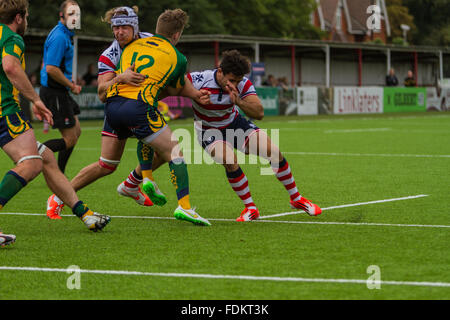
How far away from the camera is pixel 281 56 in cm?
5331

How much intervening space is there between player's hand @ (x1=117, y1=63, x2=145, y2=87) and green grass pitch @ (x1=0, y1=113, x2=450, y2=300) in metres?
1.34

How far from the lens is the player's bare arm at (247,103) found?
27.6 ft

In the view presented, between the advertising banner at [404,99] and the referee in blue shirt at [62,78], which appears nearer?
the referee in blue shirt at [62,78]

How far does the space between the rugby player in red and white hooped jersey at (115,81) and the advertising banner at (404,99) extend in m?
35.3

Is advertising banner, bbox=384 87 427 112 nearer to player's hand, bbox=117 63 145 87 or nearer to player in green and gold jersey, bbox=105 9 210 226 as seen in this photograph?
player in green and gold jersey, bbox=105 9 210 226

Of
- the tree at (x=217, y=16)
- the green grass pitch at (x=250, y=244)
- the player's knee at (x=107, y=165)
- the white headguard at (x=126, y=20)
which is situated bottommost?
the green grass pitch at (x=250, y=244)

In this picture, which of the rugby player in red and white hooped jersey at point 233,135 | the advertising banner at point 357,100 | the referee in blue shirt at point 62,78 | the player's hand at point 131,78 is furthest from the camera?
the advertising banner at point 357,100

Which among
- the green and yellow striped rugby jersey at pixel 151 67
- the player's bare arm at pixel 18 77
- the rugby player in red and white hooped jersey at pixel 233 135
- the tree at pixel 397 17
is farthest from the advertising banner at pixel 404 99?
the tree at pixel 397 17

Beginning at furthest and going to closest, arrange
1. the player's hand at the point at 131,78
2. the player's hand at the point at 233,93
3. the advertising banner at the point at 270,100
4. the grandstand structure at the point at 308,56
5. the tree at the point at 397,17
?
the tree at the point at 397,17, the grandstand structure at the point at 308,56, the advertising banner at the point at 270,100, the player's hand at the point at 233,93, the player's hand at the point at 131,78

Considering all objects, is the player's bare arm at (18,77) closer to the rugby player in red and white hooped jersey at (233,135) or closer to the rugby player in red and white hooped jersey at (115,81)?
the rugby player in red and white hooped jersey at (115,81)

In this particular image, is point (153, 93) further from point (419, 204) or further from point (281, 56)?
point (281, 56)

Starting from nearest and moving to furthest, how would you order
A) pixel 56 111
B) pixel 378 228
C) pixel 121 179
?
pixel 378 228 → pixel 56 111 → pixel 121 179
